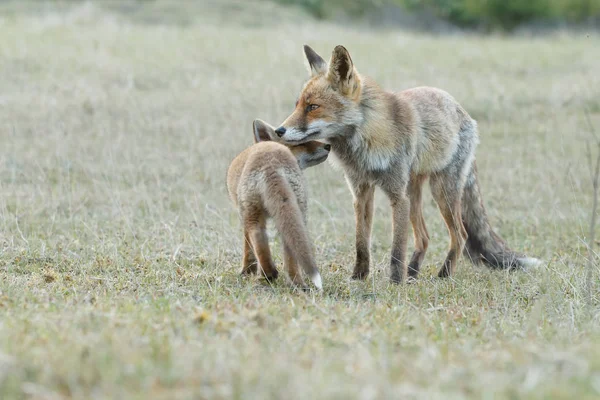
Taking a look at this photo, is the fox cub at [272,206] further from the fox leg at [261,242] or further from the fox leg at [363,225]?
the fox leg at [363,225]

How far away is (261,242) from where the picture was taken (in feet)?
21.8

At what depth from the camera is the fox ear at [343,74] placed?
7266mm

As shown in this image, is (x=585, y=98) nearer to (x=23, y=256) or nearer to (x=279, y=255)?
(x=279, y=255)

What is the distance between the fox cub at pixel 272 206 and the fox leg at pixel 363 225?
40.2 inches

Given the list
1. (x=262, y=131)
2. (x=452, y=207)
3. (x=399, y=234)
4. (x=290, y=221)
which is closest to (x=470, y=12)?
(x=452, y=207)

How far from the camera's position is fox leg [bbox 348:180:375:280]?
7605 mm

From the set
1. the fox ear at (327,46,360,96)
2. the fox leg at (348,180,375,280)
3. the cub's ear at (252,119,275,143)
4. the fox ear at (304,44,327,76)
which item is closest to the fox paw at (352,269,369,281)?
the fox leg at (348,180,375,280)

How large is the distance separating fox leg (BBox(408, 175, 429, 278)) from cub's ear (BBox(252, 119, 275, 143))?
154 cm

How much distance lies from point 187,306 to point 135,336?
1227 mm

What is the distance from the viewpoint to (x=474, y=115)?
16.3 metres

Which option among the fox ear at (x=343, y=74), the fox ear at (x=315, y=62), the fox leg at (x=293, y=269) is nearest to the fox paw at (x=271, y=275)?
the fox leg at (x=293, y=269)

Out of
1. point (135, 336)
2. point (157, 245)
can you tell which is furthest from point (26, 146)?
point (135, 336)

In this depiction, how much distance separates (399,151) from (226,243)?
82.7 inches

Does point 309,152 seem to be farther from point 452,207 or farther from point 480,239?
point 480,239
